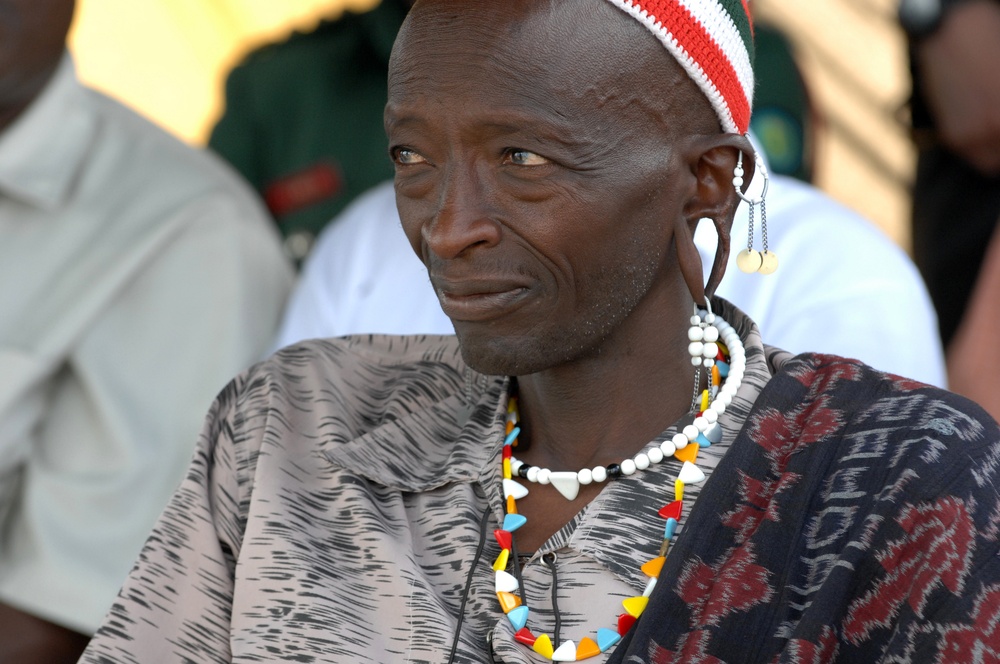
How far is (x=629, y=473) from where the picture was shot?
1.80 meters

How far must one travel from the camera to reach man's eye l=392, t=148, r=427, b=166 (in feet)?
5.85

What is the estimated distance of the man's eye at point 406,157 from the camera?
178 centimetres

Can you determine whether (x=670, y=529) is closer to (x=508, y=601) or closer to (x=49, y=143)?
(x=508, y=601)

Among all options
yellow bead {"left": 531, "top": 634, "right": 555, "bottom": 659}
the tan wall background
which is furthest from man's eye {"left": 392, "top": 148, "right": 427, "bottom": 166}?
the tan wall background

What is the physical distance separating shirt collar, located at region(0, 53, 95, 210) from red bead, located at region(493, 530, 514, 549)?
1.65 meters

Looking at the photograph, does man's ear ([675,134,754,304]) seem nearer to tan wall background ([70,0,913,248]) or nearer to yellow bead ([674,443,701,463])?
yellow bead ([674,443,701,463])

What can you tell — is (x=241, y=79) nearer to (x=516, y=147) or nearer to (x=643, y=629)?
(x=516, y=147)

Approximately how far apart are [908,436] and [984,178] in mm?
2142

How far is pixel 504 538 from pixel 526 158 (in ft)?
1.72

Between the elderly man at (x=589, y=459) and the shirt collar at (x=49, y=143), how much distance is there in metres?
1.24

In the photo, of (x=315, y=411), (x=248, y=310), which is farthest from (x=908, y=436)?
(x=248, y=310)

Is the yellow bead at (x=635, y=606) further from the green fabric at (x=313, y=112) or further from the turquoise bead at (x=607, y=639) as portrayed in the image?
the green fabric at (x=313, y=112)

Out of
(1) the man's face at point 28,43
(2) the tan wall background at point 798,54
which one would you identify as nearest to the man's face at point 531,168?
(1) the man's face at point 28,43

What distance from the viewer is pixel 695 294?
1.82 m
